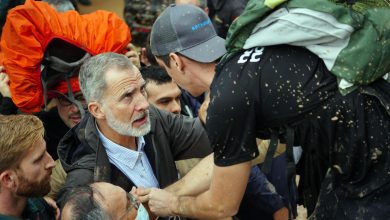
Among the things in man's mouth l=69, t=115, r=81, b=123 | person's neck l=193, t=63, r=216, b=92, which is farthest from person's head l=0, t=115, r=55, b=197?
man's mouth l=69, t=115, r=81, b=123

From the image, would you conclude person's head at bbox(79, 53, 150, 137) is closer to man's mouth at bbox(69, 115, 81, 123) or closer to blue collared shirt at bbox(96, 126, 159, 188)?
blue collared shirt at bbox(96, 126, 159, 188)

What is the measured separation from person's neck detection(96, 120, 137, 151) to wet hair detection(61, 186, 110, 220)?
1.98 feet

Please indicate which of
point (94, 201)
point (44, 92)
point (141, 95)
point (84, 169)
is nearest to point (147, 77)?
point (44, 92)

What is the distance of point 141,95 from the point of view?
10.5 ft

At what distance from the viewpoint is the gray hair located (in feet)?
10.3

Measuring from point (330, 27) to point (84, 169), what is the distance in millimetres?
1479

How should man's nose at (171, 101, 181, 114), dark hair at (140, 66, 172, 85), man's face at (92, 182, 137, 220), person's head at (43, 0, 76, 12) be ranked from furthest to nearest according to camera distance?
person's head at (43, 0, 76, 12) → dark hair at (140, 66, 172, 85) → man's nose at (171, 101, 181, 114) → man's face at (92, 182, 137, 220)

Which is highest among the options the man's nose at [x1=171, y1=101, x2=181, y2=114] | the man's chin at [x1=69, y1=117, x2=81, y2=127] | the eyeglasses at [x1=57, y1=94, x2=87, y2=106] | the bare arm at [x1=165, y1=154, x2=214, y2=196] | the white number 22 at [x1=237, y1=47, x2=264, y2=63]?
the white number 22 at [x1=237, y1=47, x2=264, y2=63]

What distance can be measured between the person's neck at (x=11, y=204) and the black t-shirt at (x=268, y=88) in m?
0.91

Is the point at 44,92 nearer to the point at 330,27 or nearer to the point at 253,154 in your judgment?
the point at 253,154

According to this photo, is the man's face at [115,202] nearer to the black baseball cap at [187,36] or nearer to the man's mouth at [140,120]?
the man's mouth at [140,120]

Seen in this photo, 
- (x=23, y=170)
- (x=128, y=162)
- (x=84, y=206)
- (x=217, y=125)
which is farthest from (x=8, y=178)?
(x=217, y=125)

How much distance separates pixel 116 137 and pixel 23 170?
29.4 inches

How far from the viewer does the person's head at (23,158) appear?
241 cm
